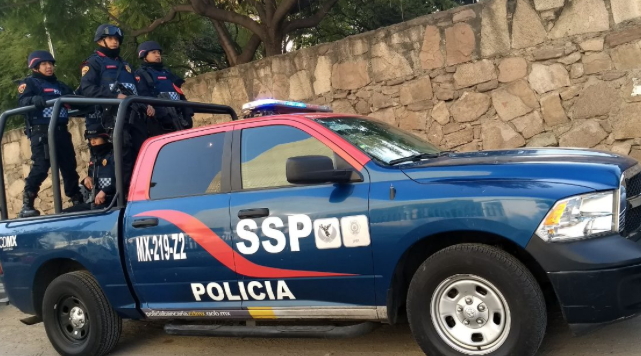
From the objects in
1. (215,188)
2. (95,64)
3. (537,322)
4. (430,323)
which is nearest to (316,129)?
(215,188)

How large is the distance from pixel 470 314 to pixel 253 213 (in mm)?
1544

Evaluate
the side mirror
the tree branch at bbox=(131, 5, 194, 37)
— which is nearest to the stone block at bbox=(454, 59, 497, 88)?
Result: the side mirror

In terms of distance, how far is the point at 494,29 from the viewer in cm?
786

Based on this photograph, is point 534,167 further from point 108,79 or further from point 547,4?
point 108,79

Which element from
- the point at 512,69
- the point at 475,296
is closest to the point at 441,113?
the point at 512,69

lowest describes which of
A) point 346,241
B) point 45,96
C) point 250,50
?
point 346,241

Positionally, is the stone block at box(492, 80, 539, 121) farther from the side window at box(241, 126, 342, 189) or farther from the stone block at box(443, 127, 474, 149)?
the side window at box(241, 126, 342, 189)

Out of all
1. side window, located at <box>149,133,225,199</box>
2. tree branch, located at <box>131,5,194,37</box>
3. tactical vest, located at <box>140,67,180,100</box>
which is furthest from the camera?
tree branch, located at <box>131,5,194,37</box>

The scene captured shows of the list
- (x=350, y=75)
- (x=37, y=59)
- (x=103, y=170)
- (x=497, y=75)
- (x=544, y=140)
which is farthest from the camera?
(x=350, y=75)

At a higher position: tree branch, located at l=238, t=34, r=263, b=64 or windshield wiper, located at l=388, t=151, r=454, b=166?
tree branch, located at l=238, t=34, r=263, b=64

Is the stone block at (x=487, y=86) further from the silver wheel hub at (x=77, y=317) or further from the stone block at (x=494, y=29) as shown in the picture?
the silver wheel hub at (x=77, y=317)

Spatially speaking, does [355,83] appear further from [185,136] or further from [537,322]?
[537,322]

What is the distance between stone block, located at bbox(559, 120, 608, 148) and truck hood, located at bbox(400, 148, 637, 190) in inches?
→ 138

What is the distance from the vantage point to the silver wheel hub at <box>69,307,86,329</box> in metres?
5.20
